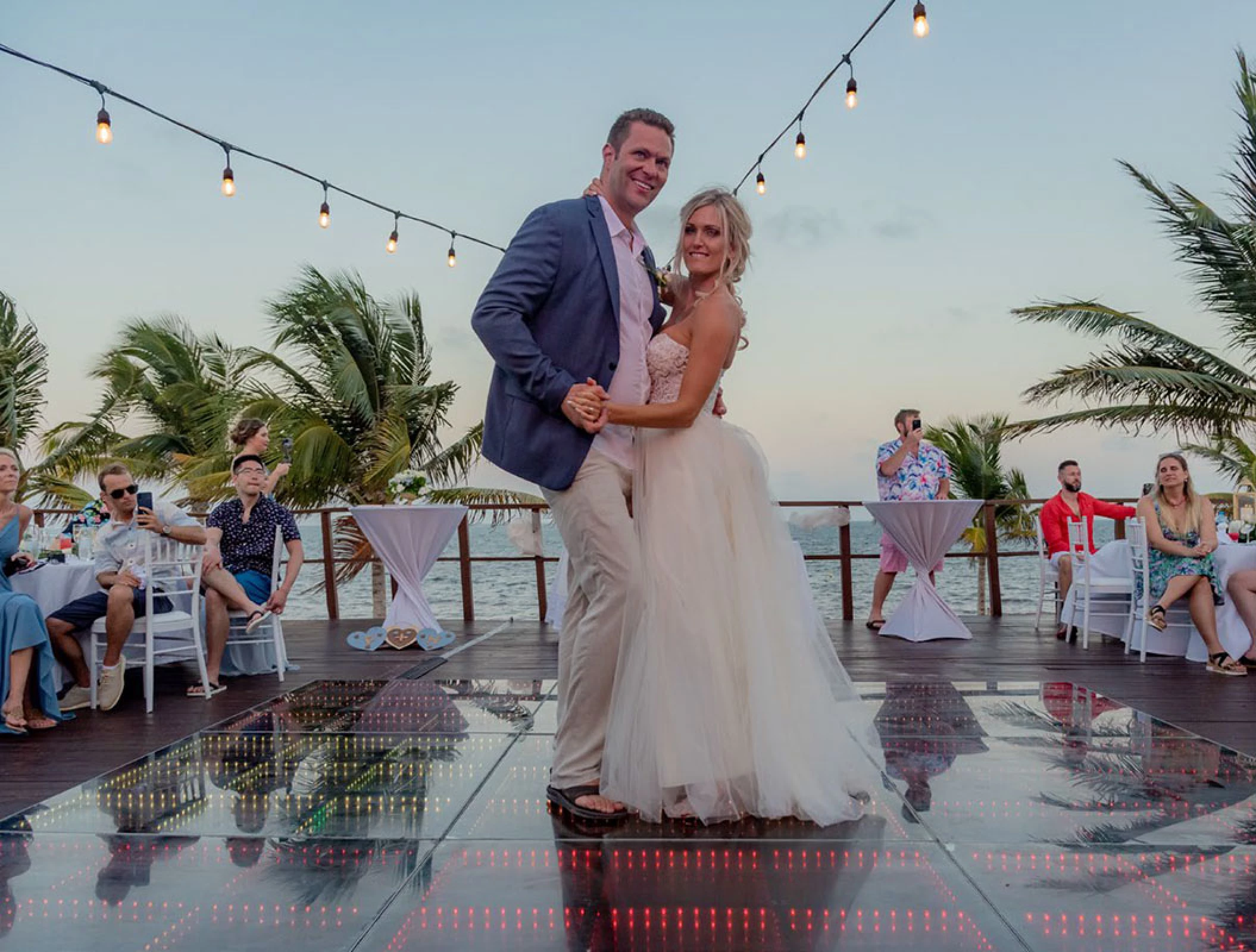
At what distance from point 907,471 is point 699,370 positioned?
184 inches

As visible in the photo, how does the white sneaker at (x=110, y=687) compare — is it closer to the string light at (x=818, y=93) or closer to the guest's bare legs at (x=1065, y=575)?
the string light at (x=818, y=93)

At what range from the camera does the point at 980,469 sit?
17.4 metres

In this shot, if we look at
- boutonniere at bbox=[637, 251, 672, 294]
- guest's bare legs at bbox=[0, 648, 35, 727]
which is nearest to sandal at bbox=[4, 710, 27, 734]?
guest's bare legs at bbox=[0, 648, 35, 727]

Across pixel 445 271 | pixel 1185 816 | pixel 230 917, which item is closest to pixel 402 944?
pixel 230 917

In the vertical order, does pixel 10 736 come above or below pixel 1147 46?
below

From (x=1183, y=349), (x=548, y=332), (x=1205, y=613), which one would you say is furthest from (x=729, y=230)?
(x=1183, y=349)

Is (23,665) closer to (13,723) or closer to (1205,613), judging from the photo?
(13,723)

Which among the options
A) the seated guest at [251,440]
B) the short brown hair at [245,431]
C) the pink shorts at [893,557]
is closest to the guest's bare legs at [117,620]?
the seated guest at [251,440]

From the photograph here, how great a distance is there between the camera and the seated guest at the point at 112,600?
177 inches

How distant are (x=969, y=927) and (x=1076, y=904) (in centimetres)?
26

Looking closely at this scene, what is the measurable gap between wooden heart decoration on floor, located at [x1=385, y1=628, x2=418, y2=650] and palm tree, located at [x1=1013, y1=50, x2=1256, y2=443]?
864 cm

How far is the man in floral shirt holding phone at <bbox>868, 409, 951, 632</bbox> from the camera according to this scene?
6.84m

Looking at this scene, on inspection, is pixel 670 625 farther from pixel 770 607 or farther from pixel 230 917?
pixel 230 917

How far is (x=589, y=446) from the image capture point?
254cm
